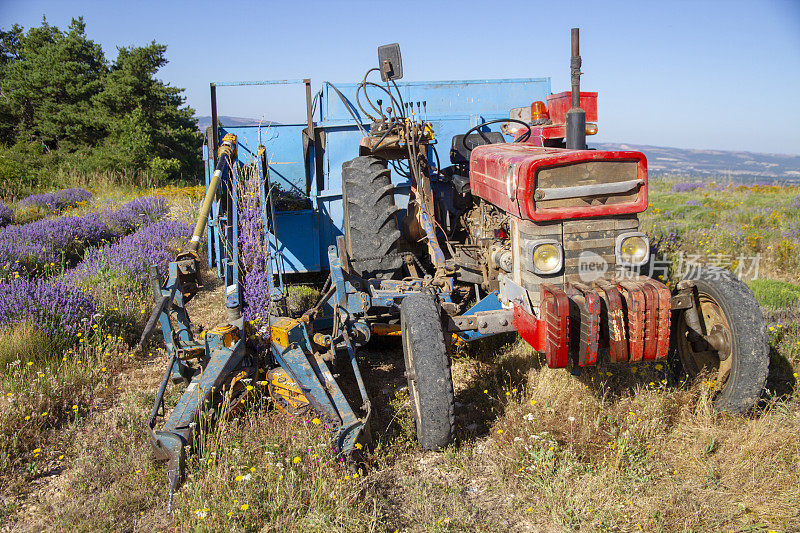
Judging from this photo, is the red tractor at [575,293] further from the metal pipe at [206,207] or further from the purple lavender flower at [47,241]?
the purple lavender flower at [47,241]

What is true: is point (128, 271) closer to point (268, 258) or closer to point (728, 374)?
point (268, 258)

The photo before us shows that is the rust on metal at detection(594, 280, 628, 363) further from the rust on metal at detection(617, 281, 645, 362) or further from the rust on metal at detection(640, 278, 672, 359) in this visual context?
the rust on metal at detection(640, 278, 672, 359)

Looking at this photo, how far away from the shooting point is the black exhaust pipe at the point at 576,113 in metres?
3.46

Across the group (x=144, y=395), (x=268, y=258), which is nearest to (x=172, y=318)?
(x=144, y=395)

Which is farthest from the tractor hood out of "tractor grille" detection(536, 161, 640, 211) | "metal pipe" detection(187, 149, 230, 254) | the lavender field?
"metal pipe" detection(187, 149, 230, 254)

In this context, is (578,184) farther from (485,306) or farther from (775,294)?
(775,294)

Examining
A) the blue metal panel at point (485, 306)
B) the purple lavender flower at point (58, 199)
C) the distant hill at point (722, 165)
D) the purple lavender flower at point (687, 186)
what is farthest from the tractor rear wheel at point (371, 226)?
the purple lavender flower at point (687, 186)

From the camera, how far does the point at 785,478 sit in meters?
2.90

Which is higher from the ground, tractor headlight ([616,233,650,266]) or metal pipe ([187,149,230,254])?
metal pipe ([187,149,230,254])

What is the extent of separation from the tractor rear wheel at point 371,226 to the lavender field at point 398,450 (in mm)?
872

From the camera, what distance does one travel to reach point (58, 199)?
1029 centimetres

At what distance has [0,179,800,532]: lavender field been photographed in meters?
2.72

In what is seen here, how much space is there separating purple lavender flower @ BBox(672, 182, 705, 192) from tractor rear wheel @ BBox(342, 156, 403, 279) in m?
13.4

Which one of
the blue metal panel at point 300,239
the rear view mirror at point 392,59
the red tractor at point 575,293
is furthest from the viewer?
the blue metal panel at point 300,239
